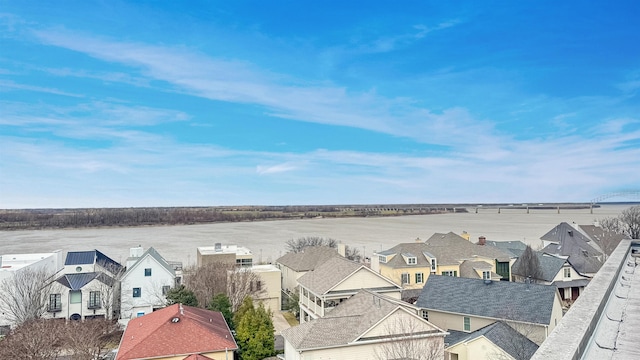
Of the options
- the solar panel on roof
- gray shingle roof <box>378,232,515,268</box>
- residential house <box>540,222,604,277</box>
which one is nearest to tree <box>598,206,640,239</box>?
residential house <box>540,222,604,277</box>

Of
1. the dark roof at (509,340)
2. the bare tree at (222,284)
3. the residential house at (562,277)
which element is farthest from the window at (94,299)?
the residential house at (562,277)

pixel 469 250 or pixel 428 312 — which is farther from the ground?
pixel 469 250

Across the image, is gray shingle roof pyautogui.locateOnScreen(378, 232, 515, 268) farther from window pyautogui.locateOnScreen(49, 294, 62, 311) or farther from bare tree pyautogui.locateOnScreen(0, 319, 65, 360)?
window pyautogui.locateOnScreen(49, 294, 62, 311)

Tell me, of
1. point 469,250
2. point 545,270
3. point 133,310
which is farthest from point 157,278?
point 545,270

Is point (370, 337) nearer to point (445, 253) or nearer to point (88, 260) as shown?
point (445, 253)

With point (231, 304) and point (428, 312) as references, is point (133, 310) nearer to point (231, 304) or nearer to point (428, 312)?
point (231, 304)

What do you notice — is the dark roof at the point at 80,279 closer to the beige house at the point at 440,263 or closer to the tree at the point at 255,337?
the tree at the point at 255,337
